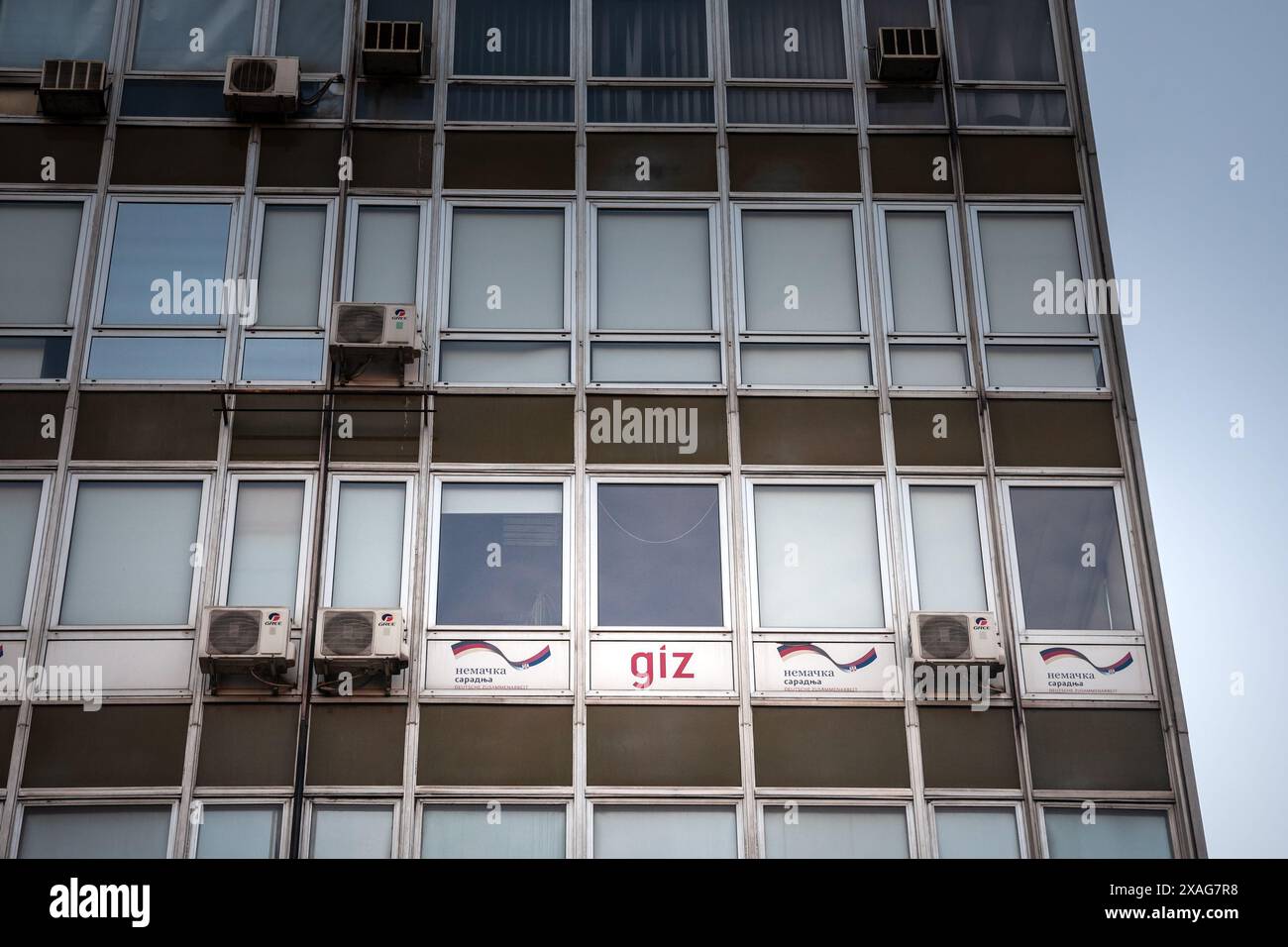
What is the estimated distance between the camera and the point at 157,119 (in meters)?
13.6

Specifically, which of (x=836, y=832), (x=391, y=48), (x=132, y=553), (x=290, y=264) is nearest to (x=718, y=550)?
(x=836, y=832)

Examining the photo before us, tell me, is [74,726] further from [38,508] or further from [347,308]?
[347,308]

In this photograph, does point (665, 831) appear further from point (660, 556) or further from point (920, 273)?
point (920, 273)

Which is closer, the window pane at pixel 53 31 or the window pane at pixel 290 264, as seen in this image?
the window pane at pixel 290 264

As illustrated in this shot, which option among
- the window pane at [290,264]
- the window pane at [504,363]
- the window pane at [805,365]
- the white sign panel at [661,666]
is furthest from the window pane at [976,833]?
the window pane at [290,264]

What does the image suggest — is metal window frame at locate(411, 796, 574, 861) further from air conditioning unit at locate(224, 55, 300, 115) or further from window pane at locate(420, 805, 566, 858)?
air conditioning unit at locate(224, 55, 300, 115)

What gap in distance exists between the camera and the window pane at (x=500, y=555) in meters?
12.0

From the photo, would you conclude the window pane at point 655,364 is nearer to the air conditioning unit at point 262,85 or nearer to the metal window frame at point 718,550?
the metal window frame at point 718,550

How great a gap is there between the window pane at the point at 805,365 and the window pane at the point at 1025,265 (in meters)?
1.36

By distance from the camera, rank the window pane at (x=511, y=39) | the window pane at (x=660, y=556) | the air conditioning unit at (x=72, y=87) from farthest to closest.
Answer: the window pane at (x=511, y=39), the air conditioning unit at (x=72, y=87), the window pane at (x=660, y=556)

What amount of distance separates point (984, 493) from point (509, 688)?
458 cm

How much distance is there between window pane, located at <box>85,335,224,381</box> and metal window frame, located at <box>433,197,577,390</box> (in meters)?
2.05
